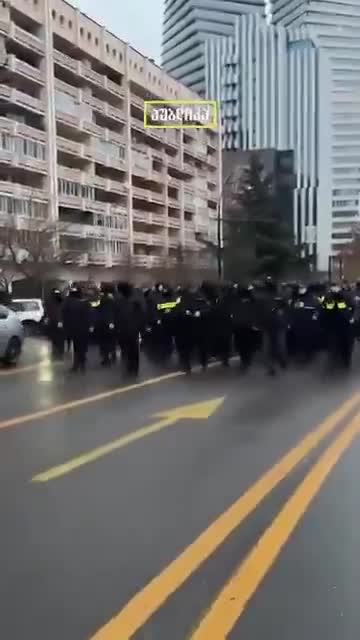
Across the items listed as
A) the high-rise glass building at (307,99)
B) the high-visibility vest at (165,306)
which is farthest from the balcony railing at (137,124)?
the high-visibility vest at (165,306)

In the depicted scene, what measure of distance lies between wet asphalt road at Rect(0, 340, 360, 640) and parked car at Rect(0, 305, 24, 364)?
287 inches

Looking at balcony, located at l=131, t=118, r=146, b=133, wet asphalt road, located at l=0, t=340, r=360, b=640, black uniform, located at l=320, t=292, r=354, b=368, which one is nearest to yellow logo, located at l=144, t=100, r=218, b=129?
balcony, located at l=131, t=118, r=146, b=133

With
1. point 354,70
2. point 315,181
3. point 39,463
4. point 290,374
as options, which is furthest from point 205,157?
point 39,463

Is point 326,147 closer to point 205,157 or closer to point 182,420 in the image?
point 205,157

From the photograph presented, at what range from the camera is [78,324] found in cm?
1664

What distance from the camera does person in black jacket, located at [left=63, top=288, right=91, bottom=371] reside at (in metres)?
16.6

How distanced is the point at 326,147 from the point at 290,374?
461 ft

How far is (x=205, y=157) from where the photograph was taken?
331 ft

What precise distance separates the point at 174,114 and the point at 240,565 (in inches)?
3371

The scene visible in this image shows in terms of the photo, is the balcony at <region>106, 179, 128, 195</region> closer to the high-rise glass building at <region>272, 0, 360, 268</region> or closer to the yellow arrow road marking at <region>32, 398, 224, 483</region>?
the yellow arrow road marking at <region>32, 398, 224, 483</region>

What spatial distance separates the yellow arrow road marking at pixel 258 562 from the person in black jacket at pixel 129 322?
8.22m

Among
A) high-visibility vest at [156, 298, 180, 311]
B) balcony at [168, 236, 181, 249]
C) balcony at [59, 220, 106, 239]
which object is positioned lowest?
high-visibility vest at [156, 298, 180, 311]

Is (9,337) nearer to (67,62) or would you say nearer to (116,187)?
(67,62)

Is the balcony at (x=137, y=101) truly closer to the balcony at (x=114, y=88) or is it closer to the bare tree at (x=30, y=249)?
the balcony at (x=114, y=88)
